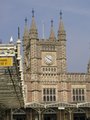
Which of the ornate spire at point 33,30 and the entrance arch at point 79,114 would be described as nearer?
the entrance arch at point 79,114

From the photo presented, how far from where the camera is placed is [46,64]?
52531mm

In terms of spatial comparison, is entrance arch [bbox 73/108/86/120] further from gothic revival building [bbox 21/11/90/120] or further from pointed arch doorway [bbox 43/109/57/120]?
pointed arch doorway [bbox 43/109/57/120]

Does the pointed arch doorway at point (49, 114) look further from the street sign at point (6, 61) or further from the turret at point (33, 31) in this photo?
the street sign at point (6, 61)

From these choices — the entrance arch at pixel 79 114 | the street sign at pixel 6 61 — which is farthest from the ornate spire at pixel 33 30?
the street sign at pixel 6 61

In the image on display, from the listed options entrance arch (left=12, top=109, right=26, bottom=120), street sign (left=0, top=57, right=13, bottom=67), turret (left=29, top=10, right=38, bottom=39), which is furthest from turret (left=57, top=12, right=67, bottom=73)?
street sign (left=0, top=57, right=13, bottom=67)

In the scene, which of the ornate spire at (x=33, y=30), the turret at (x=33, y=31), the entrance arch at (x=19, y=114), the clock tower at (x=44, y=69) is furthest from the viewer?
Result: the ornate spire at (x=33, y=30)

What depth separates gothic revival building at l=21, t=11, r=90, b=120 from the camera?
51.0 meters

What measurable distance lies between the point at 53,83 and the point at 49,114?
3952mm

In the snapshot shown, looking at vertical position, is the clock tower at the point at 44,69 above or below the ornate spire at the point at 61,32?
below

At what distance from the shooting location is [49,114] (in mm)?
53031

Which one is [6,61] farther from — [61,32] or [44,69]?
[61,32]

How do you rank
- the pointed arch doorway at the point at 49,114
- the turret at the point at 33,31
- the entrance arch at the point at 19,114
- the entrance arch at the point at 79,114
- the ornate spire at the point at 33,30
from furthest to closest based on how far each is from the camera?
the ornate spire at the point at 33,30 → the turret at the point at 33,31 → the entrance arch at the point at 79,114 → the pointed arch doorway at the point at 49,114 → the entrance arch at the point at 19,114

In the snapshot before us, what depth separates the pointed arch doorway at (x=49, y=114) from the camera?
172 feet

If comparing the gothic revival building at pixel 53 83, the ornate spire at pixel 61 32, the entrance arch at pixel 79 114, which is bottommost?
the entrance arch at pixel 79 114
